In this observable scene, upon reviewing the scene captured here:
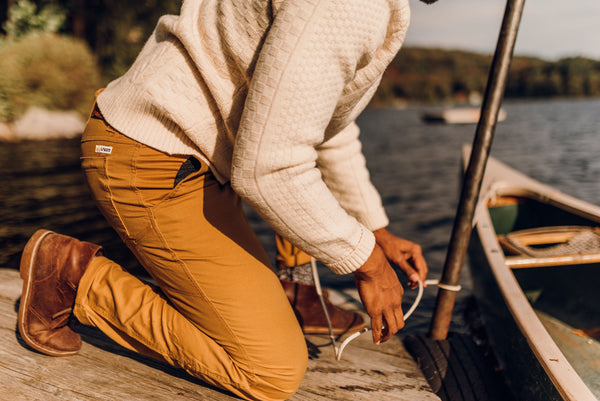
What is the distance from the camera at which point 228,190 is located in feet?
5.86

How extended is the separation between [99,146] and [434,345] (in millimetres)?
1808

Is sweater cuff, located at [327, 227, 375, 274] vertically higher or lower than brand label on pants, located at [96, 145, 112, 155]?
lower

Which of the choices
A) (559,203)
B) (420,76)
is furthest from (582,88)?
(559,203)

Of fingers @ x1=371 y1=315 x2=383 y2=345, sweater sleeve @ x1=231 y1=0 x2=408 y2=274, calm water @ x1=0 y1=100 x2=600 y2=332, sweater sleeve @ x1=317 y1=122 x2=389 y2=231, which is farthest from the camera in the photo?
calm water @ x1=0 y1=100 x2=600 y2=332

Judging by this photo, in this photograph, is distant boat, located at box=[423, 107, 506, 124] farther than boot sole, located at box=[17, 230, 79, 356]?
Yes

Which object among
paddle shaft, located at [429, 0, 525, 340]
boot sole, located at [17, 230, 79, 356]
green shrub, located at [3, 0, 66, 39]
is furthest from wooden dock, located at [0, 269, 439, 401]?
green shrub, located at [3, 0, 66, 39]

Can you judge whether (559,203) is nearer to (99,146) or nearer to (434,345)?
(434,345)

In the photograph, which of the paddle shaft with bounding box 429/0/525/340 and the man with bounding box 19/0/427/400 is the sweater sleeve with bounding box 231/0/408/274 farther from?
the paddle shaft with bounding box 429/0/525/340

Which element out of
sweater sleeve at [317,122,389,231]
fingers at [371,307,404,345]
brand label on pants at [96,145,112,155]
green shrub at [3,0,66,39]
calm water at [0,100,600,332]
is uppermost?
green shrub at [3,0,66,39]

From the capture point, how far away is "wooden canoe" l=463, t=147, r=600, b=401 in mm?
1964

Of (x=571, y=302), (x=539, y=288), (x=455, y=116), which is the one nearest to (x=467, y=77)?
(x=455, y=116)

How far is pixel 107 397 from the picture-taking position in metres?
1.74

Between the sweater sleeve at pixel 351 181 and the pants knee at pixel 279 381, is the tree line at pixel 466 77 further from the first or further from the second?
the pants knee at pixel 279 381

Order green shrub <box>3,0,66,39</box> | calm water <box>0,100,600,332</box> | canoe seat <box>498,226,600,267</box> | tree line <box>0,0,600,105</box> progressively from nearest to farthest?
1. canoe seat <box>498,226,600,267</box>
2. calm water <box>0,100,600,332</box>
3. green shrub <box>3,0,66,39</box>
4. tree line <box>0,0,600,105</box>
